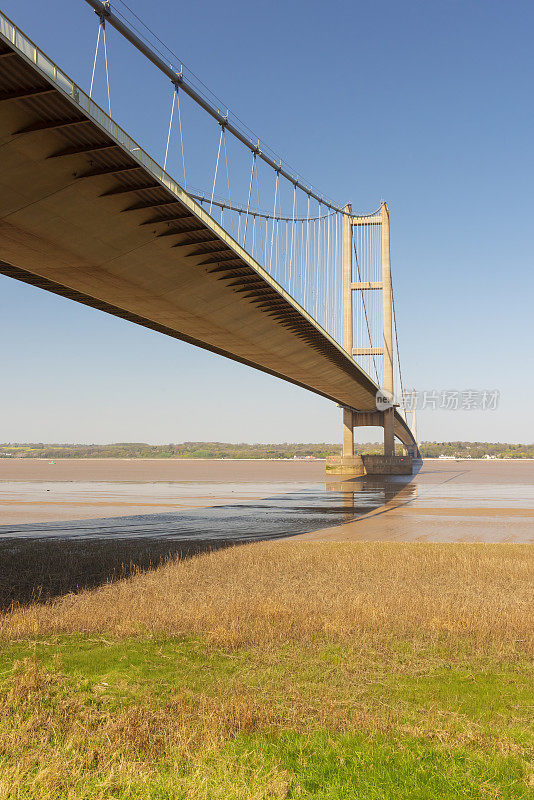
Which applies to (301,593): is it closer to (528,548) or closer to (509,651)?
(509,651)

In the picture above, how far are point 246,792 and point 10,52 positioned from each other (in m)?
11.7

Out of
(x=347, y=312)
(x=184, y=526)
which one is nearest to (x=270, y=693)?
(x=184, y=526)

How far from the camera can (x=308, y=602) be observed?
1127cm

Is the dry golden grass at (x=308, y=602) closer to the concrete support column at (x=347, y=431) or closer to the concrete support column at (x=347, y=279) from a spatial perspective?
the concrete support column at (x=347, y=279)

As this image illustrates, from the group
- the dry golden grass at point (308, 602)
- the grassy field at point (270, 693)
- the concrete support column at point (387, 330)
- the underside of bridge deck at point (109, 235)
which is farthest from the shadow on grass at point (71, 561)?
the concrete support column at point (387, 330)

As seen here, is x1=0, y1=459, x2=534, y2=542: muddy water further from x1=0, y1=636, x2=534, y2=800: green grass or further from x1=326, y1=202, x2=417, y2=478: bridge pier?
x1=326, y1=202, x2=417, y2=478: bridge pier

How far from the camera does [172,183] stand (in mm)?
16781

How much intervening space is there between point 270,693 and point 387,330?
7419 cm

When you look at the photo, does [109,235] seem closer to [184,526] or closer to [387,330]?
[184,526]

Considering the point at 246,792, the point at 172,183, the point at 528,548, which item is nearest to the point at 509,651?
the point at 246,792

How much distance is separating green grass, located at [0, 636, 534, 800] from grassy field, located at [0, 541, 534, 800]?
21 mm

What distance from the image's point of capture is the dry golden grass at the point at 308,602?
9.62 metres

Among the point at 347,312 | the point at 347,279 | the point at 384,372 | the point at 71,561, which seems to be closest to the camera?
the point at 71,561

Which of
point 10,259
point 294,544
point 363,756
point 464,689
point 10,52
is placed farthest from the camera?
point 294,544
